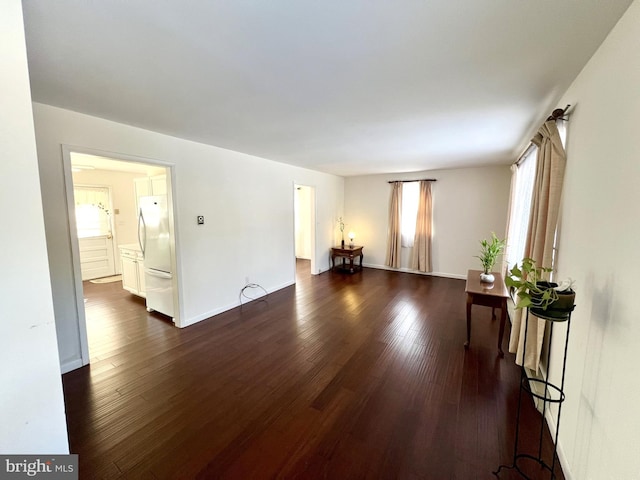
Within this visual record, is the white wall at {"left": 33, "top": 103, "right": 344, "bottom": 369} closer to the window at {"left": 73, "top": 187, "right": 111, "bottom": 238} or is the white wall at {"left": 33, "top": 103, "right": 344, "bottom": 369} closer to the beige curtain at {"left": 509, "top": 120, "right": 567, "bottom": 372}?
the beige curtain at {"left": 509, "top": 120, "right": 567, "bottom": 372}

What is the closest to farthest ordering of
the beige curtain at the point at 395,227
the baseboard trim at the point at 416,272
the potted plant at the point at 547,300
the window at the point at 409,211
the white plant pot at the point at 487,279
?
the potted plant at the point at 547,300, the white plant pot at the point at 487,279, the baseboard trim at the point at 416,272, the window at the point at 409,211, the beige curtain at the point at 395,227

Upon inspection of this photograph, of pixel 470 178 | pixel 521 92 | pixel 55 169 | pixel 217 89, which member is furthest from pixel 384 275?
pixel 55 169

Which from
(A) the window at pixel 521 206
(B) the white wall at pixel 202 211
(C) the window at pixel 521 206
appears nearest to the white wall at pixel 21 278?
(B) the white wall at pixel 202 211

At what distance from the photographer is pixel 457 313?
12.5 ft

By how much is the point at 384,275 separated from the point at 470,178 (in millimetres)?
2683

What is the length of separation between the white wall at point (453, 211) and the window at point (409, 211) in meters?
0.19

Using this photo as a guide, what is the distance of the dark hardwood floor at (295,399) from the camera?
1.58 metres

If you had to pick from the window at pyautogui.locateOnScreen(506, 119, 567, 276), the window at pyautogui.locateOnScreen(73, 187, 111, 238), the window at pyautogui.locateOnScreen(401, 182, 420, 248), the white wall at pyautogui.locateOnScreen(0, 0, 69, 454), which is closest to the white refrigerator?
the white wall at pyautogui.locateOnScreen(0, 0, 69, 454)

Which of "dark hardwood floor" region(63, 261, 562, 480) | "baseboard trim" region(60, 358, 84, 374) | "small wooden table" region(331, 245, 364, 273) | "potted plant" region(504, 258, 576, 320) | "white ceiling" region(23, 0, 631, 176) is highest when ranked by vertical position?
"white ceiling" region(23, 0, 631, 176)

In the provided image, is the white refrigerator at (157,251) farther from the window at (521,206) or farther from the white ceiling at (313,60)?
the window at (521,206)

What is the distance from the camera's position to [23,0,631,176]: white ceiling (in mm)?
1131

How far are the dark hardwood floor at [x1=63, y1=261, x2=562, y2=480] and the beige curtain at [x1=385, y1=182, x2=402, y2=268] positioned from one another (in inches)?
105

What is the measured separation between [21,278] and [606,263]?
95.9 inches

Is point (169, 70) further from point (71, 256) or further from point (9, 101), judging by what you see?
point (71, 256)
